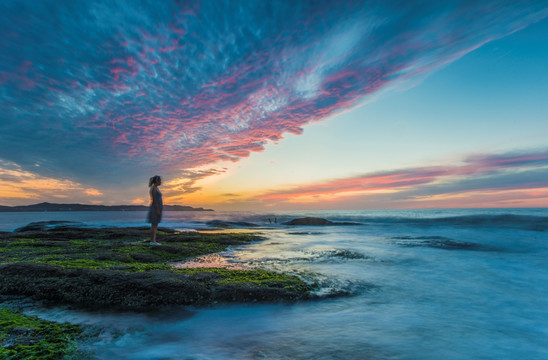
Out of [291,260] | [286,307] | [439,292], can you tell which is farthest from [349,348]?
[291,260]

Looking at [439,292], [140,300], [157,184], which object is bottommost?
[439,292]

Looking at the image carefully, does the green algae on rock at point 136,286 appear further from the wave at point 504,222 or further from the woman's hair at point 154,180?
the wave at point 504,222

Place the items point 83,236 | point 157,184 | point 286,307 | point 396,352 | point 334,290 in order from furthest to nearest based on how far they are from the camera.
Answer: point 83,236 < point 157,184 < point 334,290 < point 286,307 < point 396,352

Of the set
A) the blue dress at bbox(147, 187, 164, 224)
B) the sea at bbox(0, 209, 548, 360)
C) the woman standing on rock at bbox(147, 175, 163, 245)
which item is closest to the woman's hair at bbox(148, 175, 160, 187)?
the woman standing on rock at bbox(147, 175, 163, 245)

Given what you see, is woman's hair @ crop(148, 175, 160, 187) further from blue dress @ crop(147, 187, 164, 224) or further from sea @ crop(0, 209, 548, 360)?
sea @ crop(0, 209, 548, 360)

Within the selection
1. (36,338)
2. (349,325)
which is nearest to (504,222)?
(349,325)

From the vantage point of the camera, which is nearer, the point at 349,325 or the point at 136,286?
the point at 349,325

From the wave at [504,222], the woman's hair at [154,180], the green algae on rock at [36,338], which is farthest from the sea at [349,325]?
the wave at [504,222]

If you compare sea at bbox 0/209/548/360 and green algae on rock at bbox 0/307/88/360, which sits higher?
green algae on rock at bbox 0/307/88/360

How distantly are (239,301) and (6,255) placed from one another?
818 centimetres

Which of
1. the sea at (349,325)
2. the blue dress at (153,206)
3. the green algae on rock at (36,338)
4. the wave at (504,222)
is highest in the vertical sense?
the blue dress at (153,206)

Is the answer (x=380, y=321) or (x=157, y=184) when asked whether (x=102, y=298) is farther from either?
(x=157, y=184)

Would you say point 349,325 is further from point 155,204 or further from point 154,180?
point 154,180

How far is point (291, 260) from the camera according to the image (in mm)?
9820
